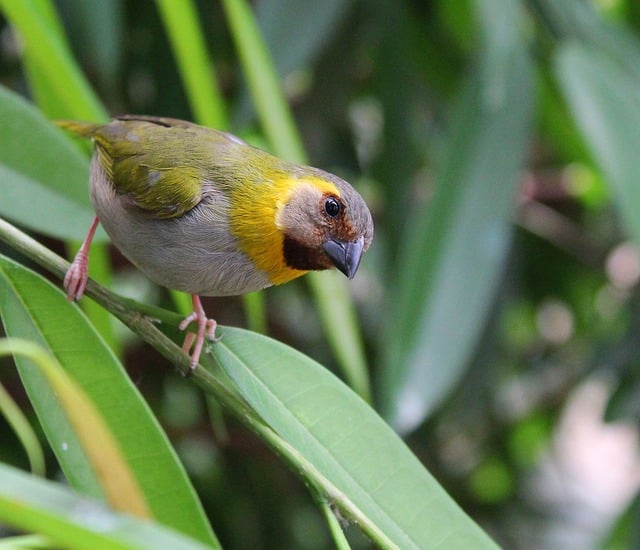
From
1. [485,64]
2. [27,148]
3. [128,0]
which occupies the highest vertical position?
[485,64]

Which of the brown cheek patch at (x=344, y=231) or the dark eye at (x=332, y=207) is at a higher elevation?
the dark eye at (x=332, y=207)

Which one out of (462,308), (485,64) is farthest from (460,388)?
(485,64)

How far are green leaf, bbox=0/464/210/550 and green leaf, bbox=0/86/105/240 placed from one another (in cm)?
115

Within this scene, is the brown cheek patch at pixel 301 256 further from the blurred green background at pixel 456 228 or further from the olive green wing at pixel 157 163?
the blurred green background at pixel 456 228

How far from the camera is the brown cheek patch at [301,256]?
2.05m

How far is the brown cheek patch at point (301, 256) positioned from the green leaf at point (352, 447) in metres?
0.56

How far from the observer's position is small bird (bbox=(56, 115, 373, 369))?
2008 mm

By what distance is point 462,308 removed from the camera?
2.75 meters

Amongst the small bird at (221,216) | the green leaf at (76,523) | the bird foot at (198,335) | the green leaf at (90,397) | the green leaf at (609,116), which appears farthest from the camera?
the green leaf at (609,116)

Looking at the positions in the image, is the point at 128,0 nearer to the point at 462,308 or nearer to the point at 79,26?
the point at 79,26

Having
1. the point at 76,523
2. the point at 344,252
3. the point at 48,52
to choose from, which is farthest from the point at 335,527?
the point at 48,52

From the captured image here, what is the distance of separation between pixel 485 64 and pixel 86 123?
4.12 feet

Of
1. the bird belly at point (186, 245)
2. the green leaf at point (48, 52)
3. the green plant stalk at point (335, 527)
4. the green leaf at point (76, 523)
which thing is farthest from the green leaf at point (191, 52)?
the green leaf at point (76, 523)

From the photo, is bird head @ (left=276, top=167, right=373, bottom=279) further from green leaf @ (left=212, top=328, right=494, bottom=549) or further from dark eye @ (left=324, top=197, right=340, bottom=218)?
green leaf @ (left=212, top=328, right=494, bottom=549)
